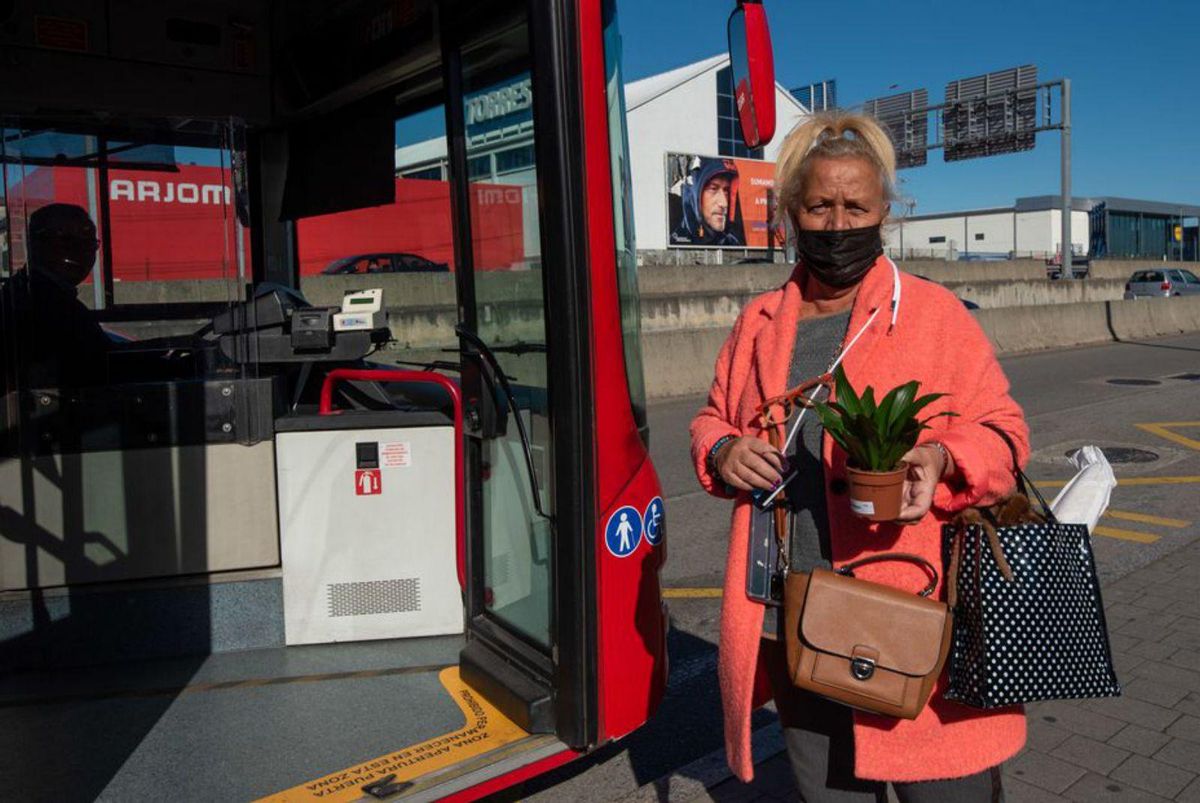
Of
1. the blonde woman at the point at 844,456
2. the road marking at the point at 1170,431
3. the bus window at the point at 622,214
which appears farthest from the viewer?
the road marking at the point at 1170,431

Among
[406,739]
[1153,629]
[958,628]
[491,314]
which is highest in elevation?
[491,314]

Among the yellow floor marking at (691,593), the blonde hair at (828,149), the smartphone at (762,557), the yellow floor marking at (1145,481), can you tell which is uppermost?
the blonde hair at (828,149)

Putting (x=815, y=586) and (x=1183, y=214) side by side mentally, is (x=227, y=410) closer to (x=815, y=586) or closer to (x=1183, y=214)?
(x=815, y=586)

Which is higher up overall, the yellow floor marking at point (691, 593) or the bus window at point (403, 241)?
the bus window at point (403, 241)

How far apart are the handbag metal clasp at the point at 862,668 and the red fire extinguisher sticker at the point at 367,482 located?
2481 mm

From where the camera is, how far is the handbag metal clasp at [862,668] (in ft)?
6.11

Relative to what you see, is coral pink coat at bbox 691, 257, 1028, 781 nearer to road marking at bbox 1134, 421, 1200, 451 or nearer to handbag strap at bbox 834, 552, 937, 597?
handbag strap at bbox 834, 552, 937, 597

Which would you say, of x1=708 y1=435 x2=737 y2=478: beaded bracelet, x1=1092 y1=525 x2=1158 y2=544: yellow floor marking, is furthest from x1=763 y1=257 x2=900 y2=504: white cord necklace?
x1=1092 y1=525 x2=1158 y2=544: yellow floor marking

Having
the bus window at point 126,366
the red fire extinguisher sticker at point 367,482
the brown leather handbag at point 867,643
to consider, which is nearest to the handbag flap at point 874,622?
the brown leather handbag at point 867,643

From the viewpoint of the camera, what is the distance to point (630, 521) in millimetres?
2879

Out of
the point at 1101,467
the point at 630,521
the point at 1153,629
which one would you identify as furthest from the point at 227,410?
the point at 1153,629

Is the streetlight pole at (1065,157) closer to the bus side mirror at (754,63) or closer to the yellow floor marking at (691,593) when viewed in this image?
the yellow floor marking at (691,593)

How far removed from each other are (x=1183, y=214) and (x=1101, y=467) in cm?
9192

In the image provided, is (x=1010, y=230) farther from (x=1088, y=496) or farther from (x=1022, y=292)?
(x=1088, y=496)
